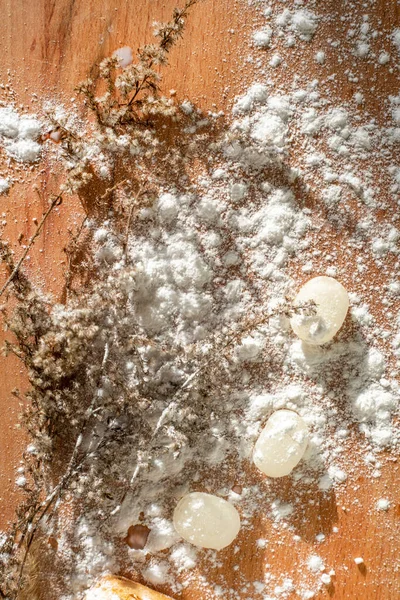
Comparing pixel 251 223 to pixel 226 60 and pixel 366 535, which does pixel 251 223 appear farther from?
pixel 366 535

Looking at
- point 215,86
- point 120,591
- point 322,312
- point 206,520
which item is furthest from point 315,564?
A: point 215,86

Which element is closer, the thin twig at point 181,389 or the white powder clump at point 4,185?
the thin twig at point 181,389

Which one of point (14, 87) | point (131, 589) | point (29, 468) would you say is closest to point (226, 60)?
point (14, 87)

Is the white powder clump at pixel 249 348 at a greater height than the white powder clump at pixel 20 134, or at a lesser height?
lesser

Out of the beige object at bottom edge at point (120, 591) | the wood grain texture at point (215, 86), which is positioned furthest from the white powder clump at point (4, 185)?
the beige object at bottom edge at point (120, 591)

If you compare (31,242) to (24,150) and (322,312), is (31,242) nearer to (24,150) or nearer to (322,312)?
(24,150)

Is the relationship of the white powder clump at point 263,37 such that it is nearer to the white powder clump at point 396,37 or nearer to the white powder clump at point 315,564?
the white powder clump at point 396,37
